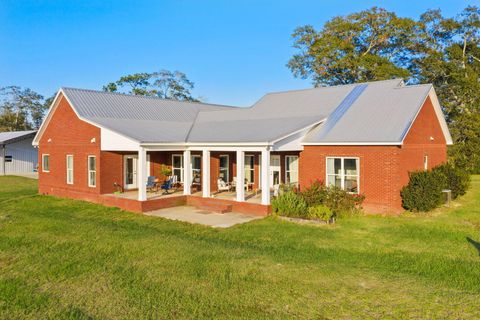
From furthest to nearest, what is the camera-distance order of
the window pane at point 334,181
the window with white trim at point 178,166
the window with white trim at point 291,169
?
the window with white trim at point 178,166
the window with white trim at point 291,169
the window pane at point 334,181

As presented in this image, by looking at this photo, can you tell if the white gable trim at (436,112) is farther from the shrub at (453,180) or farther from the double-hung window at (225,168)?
the double-hung window at (225,168)

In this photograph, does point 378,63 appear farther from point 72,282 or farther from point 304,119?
point 72,282

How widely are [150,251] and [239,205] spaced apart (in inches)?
269

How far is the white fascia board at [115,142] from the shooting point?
17641 millimetres

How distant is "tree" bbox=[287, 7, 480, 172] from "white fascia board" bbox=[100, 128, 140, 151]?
91.6 ft

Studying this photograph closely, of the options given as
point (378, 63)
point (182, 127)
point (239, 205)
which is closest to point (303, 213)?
point (239, 205)

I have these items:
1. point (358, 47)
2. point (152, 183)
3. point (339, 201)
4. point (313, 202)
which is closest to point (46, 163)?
point (152, 183)

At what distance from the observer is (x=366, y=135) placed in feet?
53.0

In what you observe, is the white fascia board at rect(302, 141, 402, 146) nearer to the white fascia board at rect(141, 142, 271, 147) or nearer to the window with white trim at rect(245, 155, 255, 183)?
the white fascia board at rect(141, 142, 271, 147)

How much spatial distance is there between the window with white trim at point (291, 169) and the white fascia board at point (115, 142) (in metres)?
7.72

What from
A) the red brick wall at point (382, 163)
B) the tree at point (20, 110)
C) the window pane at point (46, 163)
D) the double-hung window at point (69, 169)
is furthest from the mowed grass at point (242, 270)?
the tree at point (20, 110)

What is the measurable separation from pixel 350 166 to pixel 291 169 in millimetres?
3862

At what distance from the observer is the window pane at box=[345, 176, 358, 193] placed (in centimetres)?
1663

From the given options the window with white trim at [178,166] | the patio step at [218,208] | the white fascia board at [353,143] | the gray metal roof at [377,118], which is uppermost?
the gray metal roof at [377,118]
